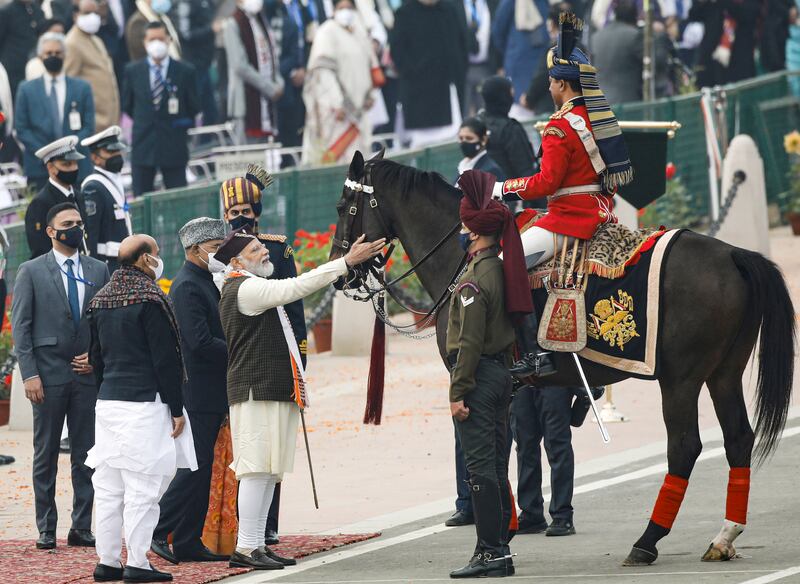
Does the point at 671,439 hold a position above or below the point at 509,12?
below

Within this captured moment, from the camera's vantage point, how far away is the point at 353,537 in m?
11.9

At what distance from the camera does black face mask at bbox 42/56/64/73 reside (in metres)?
20.2

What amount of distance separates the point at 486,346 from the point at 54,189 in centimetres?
540

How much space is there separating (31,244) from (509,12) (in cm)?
1201

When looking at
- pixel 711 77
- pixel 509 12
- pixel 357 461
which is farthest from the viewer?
pixel 711 77

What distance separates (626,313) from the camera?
10977mm

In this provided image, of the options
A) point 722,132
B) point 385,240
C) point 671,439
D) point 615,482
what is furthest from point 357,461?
point 722,132

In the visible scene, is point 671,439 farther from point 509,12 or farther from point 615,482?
point 509,12

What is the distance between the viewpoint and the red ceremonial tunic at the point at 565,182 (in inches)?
442

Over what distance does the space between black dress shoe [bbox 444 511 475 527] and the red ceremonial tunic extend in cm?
201

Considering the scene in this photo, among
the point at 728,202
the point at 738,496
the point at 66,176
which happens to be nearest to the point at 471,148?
the point at 66,176

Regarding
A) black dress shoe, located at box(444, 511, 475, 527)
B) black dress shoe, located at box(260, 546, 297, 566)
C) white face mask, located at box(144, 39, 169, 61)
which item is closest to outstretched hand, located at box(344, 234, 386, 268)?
black dress shoe, located at box(260, 546, 297, 566)

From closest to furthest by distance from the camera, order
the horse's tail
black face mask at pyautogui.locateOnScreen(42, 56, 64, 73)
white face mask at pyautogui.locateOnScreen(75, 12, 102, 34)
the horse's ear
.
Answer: the horse's tail < the horse's ear < black face mask at pyautogui.locateOnScreen(42, 56, 64, 73) < white face mask at pyautogui.locateOnScreen(75, 12, 102, 34)

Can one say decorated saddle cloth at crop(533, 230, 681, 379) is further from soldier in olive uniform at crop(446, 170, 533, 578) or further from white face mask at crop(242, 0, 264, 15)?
white face mask at crop(242, 0, 264, 15)
